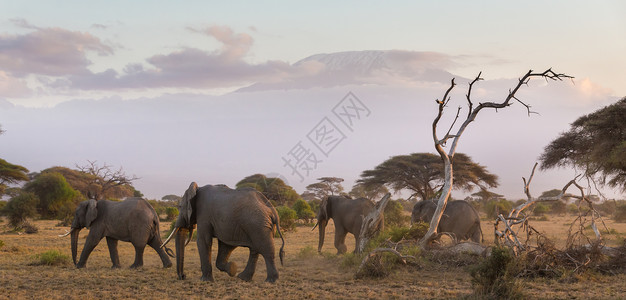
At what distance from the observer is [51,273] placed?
11.7m

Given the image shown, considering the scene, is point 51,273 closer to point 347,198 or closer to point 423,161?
point 347,198

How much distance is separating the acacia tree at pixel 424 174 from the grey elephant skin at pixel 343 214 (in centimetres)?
1395

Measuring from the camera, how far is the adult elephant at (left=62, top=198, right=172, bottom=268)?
13078 mm

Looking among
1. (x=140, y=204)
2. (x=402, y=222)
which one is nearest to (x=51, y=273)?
(x=140, y=204)

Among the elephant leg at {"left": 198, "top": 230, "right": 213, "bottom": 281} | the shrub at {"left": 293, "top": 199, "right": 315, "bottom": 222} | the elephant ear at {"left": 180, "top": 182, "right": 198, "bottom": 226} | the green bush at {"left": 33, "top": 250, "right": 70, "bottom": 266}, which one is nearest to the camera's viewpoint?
the elephant leg at {"left": 198, "top": 230, "right": 213, "bottom": 281}

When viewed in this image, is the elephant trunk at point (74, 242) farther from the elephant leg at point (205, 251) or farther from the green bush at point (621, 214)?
the green bush at point (621, 214)

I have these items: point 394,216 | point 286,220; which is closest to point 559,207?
point 394,216

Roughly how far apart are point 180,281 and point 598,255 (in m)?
8.78

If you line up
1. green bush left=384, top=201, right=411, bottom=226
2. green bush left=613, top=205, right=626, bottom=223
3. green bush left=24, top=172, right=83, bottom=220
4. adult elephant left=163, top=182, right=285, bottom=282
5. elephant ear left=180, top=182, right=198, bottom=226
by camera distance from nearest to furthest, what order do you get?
adult elephant left=163, top=182, right=285, bottom=282
elephant ear left=180, top=182, right=198, bottom=226
green bush left=384, top=201, right=411, bottom=226
green bush left=613, top=205, right=626, bottom=223
green bush left=24, top=172, right=83, bottom=220

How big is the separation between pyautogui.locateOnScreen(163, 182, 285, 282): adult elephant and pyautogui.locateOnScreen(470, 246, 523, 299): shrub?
11.7ft

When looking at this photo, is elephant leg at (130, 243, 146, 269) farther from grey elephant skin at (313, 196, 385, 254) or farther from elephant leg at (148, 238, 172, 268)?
grey elephant skin at (313, 196, 385, 254)

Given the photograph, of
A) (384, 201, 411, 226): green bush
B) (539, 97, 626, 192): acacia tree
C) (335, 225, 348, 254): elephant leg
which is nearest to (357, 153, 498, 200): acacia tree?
(384, 201, 411, 226): green bush

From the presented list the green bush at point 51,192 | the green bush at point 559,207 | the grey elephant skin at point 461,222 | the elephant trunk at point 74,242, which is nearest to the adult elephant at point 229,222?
the elephant trunk at point 74,242

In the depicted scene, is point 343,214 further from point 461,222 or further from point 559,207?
point 559,207
